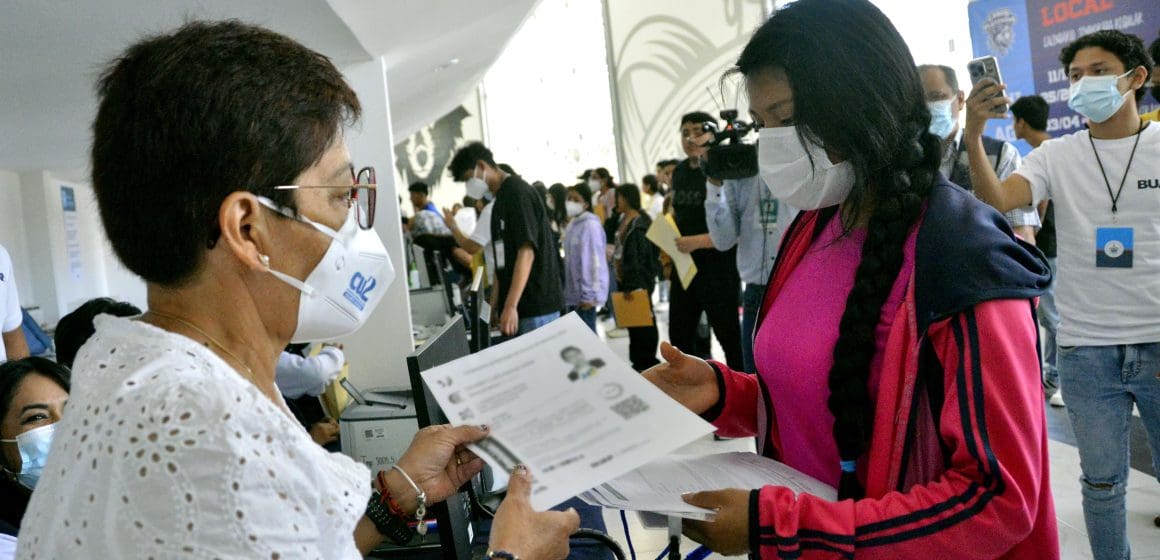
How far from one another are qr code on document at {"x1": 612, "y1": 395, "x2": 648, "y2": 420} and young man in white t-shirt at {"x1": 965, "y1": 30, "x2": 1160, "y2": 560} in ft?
5.19

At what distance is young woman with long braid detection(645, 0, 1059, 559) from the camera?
104 cm

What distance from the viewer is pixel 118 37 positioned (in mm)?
3074

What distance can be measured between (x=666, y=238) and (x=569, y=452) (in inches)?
135

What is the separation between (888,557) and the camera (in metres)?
1.09

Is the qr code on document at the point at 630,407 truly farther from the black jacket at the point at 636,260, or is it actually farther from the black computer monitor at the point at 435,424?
the black jacket at the point at 636,260

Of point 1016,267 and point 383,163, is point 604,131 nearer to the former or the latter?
point 383,163

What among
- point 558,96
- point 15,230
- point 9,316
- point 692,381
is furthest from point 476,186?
point 558,96

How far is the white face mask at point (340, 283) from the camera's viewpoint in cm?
98

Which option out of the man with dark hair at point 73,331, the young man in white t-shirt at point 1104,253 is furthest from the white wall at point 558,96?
the man with dark hair at point 73,331

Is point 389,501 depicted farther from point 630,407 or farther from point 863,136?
point 863,136

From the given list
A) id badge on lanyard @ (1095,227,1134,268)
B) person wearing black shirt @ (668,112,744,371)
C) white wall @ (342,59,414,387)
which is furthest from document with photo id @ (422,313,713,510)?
white wall @ (342,59,414,387)

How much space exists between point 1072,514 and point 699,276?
6.63 ft

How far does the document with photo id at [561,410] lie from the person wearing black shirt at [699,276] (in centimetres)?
312

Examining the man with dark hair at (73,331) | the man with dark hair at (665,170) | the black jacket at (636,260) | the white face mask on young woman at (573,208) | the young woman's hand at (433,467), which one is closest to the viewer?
the young woman's hand at (433,467)
